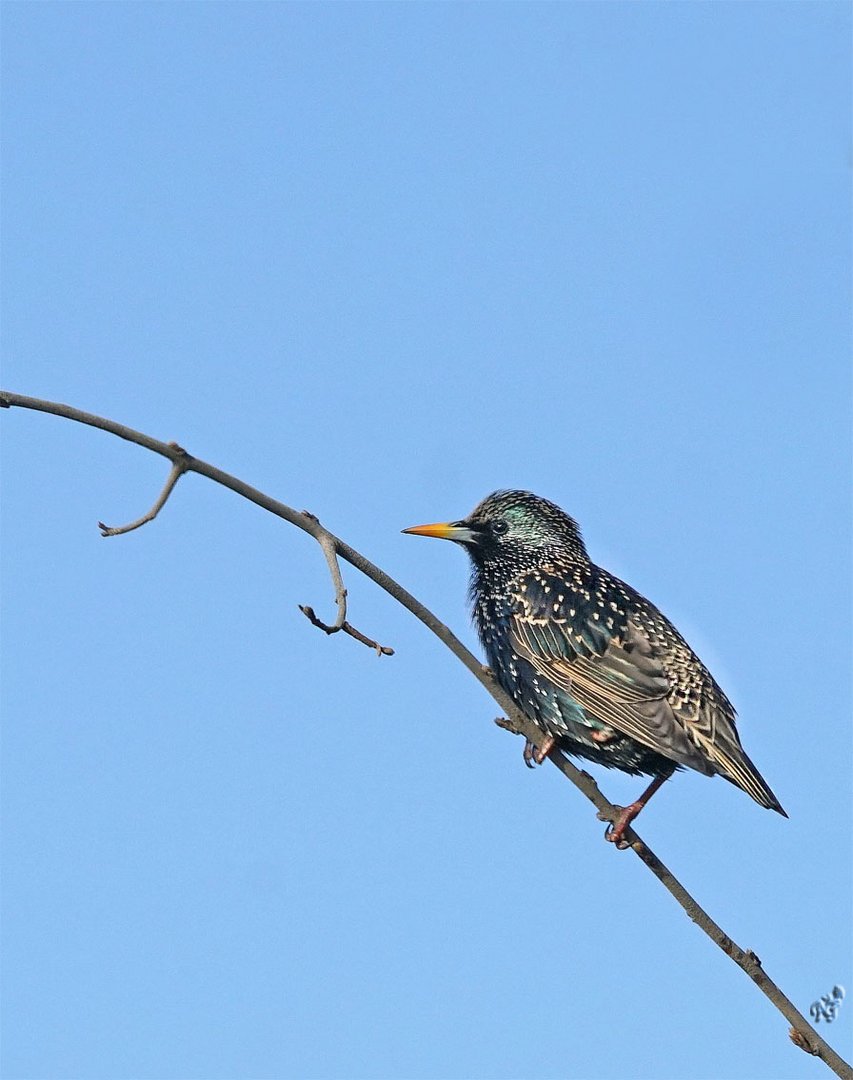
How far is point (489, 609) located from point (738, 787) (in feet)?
6.01

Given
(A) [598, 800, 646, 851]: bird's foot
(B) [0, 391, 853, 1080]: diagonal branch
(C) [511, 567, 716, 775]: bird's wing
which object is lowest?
(B) [0, 391, 853, 1080]: diagonal branch

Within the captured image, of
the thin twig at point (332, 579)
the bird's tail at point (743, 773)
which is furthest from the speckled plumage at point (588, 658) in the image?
the thin twig at point (332, 579)

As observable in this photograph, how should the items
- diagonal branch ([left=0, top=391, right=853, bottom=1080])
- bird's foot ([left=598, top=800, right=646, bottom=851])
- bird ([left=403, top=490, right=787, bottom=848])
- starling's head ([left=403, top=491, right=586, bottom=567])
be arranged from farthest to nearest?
1. starling's head ([left=403, top=491, right=586, bottom=567])
2. bird ([left=403, top=490, right=787, bottom=848])
3. bird's foot ([left=598, top=800, right=646, bottom=851])
4. diagonal branch ([left=0, top=391, right=853, bottom=1080])

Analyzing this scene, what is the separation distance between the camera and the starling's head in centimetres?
838

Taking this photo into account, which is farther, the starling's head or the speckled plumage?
the starling's head

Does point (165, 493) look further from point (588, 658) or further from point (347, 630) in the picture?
point (588, 658)

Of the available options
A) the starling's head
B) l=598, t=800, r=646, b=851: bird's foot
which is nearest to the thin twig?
l=598, t=800, r=646, b=851: bird's foot

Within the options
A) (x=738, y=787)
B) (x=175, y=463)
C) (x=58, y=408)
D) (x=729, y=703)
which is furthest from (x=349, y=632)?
(x=729, y=703)

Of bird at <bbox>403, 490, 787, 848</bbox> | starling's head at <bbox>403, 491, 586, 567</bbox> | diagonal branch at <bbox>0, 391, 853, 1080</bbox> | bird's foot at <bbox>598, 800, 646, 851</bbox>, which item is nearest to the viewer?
diagonal branch at <bbox>0, 391, 853, 1080</bbox>

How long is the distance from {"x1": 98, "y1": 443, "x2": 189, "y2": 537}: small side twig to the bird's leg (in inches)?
114

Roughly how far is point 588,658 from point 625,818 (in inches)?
43.8

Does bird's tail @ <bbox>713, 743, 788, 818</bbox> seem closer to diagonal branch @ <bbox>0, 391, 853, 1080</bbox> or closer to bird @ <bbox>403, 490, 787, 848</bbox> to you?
bird @ <bbox>403, 490, 787, 848</bbox>

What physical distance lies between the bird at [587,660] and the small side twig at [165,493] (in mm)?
3057

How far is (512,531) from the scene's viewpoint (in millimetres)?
8430
